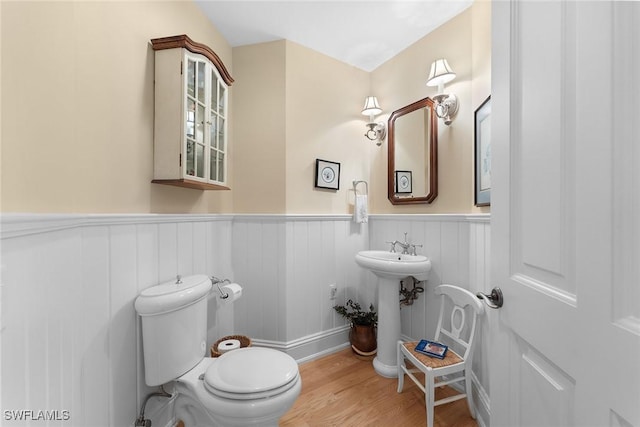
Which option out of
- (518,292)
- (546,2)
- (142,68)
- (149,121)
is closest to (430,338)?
(518,292)

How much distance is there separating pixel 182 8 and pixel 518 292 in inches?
87.2

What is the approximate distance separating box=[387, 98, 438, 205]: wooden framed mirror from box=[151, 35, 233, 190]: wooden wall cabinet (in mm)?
1521

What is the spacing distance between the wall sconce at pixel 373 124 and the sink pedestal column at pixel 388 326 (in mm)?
1326

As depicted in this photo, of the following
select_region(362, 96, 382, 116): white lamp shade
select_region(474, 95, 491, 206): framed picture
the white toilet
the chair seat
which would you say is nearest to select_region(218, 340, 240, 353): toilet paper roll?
the white toilet

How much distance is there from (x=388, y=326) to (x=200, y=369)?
1257mm

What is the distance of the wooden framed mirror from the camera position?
1988mm

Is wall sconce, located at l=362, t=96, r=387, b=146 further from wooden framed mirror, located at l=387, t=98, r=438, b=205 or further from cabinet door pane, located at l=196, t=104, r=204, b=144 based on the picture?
cabinet door pane, located at l=196, t=104, r=204, b=144

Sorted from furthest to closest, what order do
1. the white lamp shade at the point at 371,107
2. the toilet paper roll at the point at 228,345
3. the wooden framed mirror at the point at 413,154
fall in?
the white lamp shade at the point at 371,107 < the wooden framed mirror at the point at 413,154 < the toilet paper roll at the point at 228,345

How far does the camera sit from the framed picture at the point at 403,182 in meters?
2.18

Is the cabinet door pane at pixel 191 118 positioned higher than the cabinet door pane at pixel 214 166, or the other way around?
the cabinet door pane at pixel 191 118

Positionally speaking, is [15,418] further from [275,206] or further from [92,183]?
[275,206]

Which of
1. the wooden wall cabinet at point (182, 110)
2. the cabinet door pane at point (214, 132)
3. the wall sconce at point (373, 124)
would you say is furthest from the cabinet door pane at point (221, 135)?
the wall sconce at point (373, 124)

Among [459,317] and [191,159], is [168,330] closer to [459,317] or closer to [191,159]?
[191,159]

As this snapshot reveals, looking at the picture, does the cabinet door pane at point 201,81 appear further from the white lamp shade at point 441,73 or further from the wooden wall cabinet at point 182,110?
the white lamp shade at point 441,73
